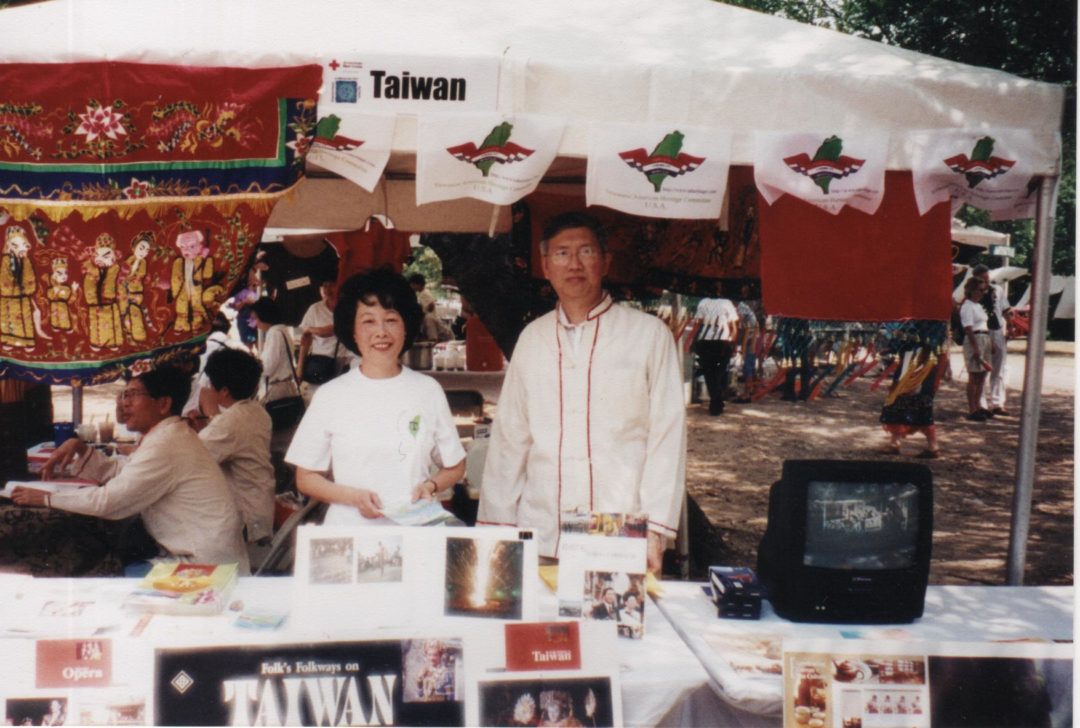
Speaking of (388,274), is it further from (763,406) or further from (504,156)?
(763,406)

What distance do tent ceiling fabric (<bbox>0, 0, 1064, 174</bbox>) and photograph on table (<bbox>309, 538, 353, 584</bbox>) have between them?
118 centimetres

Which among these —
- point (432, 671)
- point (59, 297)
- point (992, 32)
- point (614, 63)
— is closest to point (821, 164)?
point (614, 63)

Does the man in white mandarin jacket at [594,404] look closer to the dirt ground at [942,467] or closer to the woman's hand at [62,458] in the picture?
the woman's hand at [62,458]

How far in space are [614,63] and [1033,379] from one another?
5.67 ft

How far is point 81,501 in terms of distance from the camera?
9.67 ft

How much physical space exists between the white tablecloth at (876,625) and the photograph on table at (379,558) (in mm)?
758

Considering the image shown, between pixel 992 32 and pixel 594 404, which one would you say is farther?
pixel 992 32

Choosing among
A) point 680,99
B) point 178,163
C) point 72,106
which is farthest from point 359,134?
point 680,99

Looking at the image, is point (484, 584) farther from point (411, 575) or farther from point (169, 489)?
point (169, 489)

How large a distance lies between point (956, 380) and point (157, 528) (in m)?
14.9

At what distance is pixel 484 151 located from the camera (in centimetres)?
260

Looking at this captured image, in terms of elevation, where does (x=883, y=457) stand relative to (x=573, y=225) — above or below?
below

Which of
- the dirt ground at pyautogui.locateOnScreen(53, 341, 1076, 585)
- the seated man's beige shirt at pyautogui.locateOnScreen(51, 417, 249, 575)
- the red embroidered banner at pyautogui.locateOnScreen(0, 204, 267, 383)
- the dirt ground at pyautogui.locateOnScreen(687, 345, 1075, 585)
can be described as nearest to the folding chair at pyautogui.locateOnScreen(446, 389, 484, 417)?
the dirt ground at pyautogui.locateOnScreen(53, 341, 1076, 585)

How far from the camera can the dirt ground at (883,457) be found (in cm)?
574
